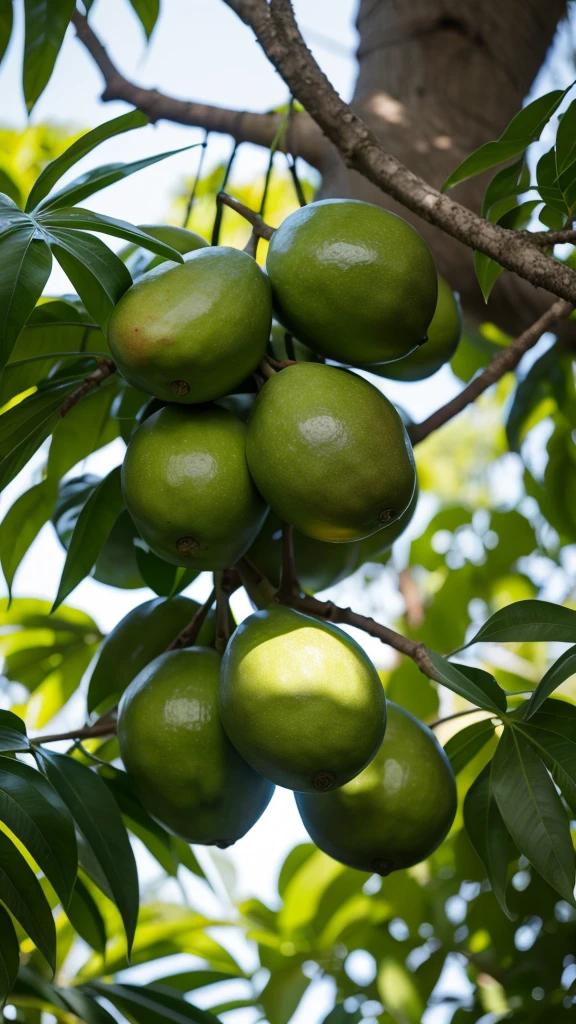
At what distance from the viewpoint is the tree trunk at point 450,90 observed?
153cm

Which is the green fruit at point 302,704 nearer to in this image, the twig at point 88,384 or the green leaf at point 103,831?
the green leaf at point 103,831

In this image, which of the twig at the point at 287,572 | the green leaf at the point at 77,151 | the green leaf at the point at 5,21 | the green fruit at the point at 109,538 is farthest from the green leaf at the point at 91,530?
the green leaf at the point at 5,21

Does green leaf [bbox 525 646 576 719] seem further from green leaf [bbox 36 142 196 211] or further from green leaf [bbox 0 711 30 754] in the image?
green leaf [bbox 36 142 196 211]

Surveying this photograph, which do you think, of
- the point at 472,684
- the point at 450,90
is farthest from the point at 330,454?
the point at 450,90

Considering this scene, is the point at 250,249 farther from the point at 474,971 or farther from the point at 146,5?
the point at 474,971

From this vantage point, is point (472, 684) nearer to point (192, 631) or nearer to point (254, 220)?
point (192, 631)

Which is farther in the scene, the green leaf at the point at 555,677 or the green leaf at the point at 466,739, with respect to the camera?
the green leaf at the point at 466,739

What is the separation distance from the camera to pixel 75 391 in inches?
37.3

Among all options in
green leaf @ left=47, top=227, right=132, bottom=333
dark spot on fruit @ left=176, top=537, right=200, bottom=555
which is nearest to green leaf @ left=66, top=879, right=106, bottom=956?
dark spot on fruit @ left=176, top=537, right=200, bottom=555

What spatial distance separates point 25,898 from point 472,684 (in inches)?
18.6

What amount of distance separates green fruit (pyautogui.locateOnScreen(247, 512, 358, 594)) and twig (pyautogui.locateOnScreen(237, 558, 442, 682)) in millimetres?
30

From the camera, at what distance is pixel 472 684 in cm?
87

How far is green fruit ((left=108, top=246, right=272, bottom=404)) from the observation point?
2.62ft

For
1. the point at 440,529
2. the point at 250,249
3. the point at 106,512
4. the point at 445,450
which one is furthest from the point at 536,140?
the point at 445,450
